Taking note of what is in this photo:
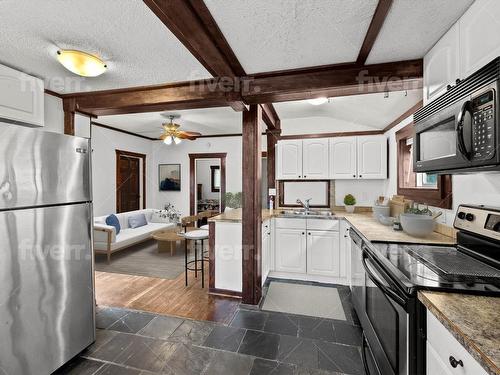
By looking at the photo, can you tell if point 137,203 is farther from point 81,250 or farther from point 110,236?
point 81,250

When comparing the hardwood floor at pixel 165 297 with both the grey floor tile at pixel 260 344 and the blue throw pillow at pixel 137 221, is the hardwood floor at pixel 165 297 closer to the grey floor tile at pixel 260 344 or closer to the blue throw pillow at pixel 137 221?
the grey floor tile at pixel 260 344

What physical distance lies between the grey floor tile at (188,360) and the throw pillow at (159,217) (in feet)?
13.5

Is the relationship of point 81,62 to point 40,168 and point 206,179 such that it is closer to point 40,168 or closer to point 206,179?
point 40,168

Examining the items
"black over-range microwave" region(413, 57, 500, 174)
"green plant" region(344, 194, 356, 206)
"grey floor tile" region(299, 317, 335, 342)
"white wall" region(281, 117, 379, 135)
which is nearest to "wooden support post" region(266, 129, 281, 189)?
"white wall" region(281, 117, 379, 135)

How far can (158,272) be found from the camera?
3643mm

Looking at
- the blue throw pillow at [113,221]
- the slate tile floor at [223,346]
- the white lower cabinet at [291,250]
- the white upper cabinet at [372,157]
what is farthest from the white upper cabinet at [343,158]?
the blue throw pillow at [113,221]

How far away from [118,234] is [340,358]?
4122 millimetres

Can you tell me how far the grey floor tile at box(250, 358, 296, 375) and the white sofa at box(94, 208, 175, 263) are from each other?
3224 mm

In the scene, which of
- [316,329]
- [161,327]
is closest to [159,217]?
[161,327]

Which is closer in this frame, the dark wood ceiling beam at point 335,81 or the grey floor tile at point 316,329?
the dark wood ceiling beam at point 335,81

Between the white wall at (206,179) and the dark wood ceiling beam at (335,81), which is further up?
the dark wood ceiling beam at (335,81)

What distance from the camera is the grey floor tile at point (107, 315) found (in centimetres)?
235

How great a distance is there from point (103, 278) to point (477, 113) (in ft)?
13.6

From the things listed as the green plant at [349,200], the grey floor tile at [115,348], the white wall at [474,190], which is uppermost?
the white wall at [474,190]
